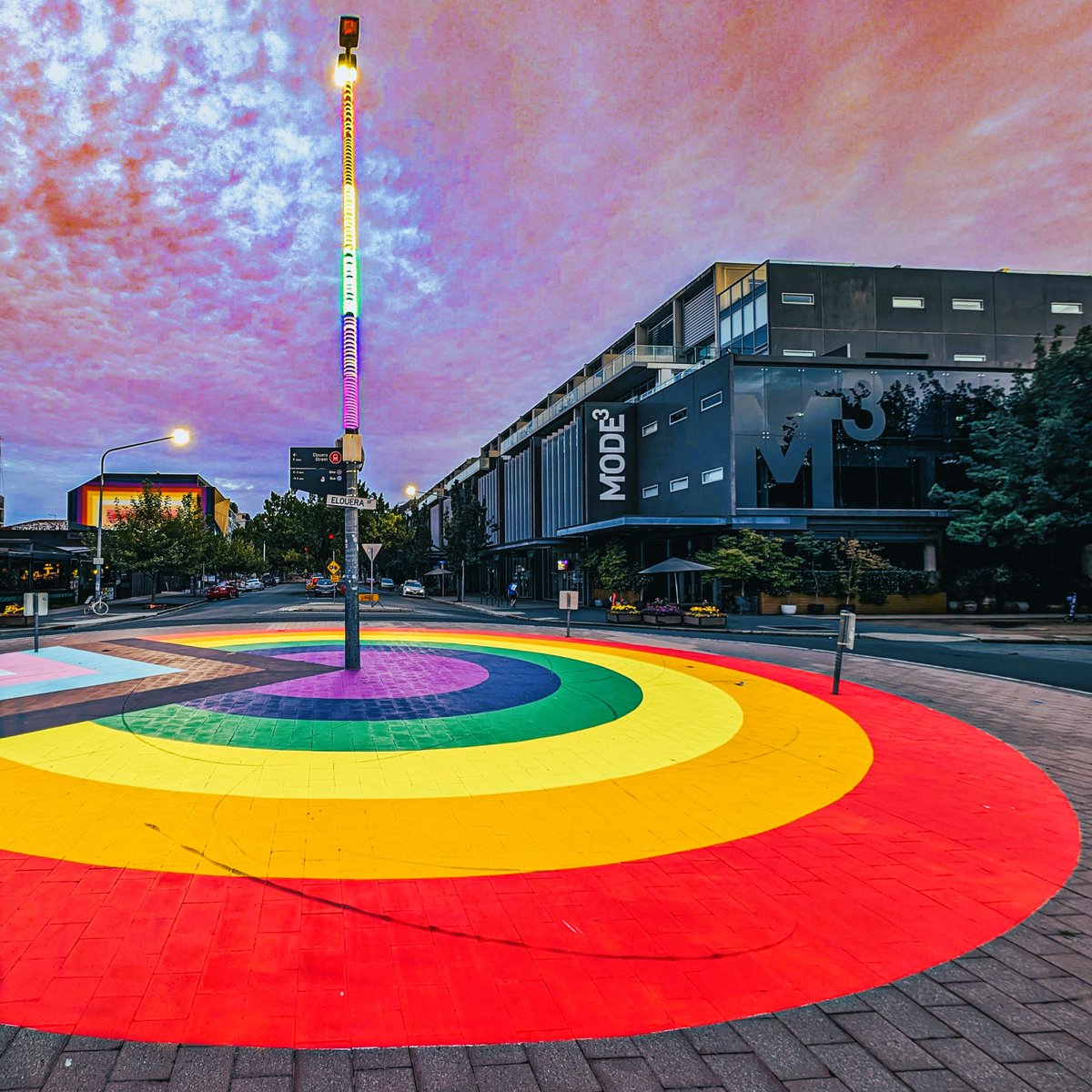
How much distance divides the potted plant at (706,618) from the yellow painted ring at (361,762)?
18918 mm

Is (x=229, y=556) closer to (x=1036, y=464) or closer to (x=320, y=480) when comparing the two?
(x=320, y=480)

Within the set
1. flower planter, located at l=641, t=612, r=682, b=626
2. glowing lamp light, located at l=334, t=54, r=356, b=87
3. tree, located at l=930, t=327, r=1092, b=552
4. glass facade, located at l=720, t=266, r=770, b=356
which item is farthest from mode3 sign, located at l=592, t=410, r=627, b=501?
glowing lamp light, located at l=334, t=54, r=356, b=87

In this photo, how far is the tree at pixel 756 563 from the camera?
33406 mm

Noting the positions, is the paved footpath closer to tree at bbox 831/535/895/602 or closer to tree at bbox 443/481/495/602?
tree at bbox 831/535/895/602

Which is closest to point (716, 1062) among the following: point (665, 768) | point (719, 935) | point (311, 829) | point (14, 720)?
point (719, 935)

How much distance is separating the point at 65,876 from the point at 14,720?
19.9ft

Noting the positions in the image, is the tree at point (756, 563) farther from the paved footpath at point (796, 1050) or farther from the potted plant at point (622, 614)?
the paved footpath at point (796, 1050)

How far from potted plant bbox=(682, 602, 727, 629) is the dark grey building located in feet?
28.1

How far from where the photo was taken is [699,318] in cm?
4816

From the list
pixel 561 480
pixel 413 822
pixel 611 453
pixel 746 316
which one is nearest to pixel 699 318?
pixel 746 316

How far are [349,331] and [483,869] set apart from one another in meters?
10.9

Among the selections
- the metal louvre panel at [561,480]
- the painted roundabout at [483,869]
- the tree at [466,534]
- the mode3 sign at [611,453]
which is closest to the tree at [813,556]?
the mode3 sign at [611,453]

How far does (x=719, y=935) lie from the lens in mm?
3684

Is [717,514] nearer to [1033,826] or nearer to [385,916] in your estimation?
[1033,826]
